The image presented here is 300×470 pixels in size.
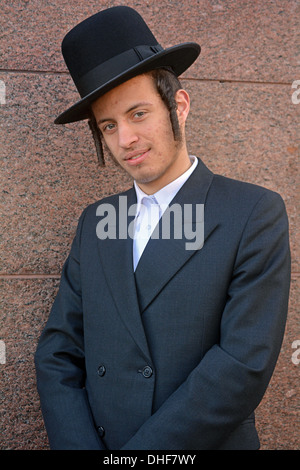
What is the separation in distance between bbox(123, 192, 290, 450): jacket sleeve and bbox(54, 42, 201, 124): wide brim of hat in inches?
34.2

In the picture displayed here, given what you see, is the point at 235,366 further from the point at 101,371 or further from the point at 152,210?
the point at 152,210

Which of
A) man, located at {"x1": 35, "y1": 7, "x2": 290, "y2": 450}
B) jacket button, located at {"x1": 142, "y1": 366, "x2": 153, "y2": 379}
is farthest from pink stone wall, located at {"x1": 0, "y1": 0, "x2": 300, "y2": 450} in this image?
jacket button, located at {"x1": 142, "y1": 366, "x2": 153, "y2": 379}

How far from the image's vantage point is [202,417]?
1.84 metres

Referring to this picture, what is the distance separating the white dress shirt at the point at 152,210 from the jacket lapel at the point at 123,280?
56 millimetres

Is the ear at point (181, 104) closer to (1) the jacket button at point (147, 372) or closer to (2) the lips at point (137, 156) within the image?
(2) the lips at point (137, 156)

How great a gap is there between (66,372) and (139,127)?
117 cm

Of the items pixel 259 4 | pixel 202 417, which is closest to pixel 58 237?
pixel 202 417

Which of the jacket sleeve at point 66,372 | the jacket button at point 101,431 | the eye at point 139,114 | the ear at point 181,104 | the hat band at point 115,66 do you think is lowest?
the jacket button at point 101,431

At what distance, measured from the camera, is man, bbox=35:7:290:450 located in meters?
1.87

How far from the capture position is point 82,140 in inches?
117

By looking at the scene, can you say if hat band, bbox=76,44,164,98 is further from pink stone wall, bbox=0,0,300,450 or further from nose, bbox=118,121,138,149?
pink stone wall, bbox=0,0,300,450

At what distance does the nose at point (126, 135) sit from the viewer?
213 centimetres

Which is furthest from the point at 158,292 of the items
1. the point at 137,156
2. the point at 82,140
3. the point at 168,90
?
the point at 82,140

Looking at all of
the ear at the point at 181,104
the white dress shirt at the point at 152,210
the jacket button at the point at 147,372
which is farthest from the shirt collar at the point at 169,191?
the jacket button at the point at 147,372
